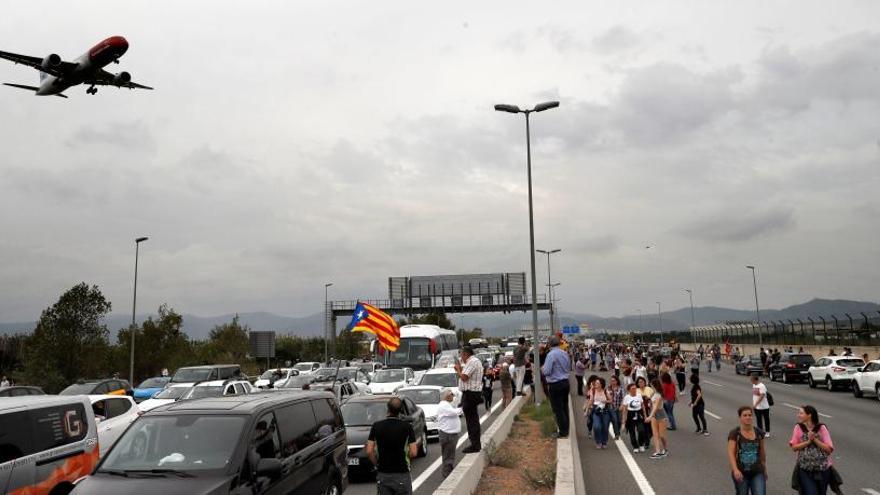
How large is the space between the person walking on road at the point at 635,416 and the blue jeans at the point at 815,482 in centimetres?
664

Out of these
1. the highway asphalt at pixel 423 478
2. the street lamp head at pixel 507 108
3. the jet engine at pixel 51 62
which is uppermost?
the street lamp head at pixel 507 108

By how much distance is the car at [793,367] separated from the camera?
34.7 m

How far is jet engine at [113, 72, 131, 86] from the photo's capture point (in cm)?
1823

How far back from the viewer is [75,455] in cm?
911

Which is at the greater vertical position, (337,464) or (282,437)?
(282,437)

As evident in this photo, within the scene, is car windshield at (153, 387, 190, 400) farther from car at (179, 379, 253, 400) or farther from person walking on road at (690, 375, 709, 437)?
person walking on road at (690, 375, 709, 437)

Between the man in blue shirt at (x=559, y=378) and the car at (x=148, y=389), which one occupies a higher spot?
the man in blue shirt at (x=559, y=378)

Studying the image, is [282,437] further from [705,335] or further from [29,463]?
[705,335]

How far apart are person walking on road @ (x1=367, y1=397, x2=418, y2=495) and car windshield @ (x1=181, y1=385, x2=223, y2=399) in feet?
45.2

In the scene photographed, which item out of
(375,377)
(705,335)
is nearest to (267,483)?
(375,377)

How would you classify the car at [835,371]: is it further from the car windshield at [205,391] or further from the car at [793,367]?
the car windshield at [205,391]

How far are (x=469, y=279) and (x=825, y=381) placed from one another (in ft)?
167

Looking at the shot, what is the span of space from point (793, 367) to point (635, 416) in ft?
81.2

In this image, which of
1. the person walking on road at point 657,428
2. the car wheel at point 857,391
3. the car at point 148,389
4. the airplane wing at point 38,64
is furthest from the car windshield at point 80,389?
the car wheel at point 857,391
